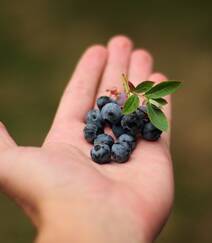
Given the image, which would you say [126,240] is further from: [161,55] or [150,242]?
[161,55]

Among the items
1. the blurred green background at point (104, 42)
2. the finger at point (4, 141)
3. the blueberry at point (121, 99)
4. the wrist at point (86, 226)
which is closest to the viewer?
the wrist at point (86, 226)

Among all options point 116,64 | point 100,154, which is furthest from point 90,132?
point 116,64

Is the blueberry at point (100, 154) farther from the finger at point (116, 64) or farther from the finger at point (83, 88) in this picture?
the finger at point (116, 64)

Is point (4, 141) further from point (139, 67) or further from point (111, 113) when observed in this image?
point (139, 67)

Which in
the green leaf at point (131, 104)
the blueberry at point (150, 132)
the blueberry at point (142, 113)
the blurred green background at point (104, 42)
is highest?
the green leaf at point (131, 104)

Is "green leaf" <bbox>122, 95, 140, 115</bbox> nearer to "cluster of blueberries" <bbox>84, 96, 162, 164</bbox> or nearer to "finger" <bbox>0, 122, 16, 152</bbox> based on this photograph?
"cluster of blueberries" <bbox>84, 96, 162, 164</bbox>

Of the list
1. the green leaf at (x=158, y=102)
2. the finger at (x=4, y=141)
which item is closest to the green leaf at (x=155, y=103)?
the green leaf at (x=158, y=102)

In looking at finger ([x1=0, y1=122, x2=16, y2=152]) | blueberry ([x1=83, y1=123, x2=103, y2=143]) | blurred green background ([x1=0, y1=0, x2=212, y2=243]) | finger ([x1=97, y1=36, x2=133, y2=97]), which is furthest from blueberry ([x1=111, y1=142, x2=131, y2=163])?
blurred green background ([x1=0, y1=0, x2=212, y2=243])
